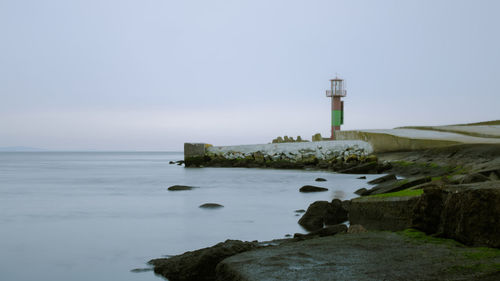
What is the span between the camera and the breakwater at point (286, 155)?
1637 centimetres

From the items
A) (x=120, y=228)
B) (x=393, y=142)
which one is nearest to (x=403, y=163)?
(x=393, y=142)

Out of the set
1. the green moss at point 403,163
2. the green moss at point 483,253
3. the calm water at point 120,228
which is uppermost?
the green moss at point 403,163

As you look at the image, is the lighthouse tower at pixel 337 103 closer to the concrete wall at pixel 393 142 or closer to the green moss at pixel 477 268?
the concrete wall at pixel 393 142

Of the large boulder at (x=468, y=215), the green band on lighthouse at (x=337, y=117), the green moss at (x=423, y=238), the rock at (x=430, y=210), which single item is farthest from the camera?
the green band on lighthouse at (x=337, y=117)

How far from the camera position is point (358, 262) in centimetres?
217

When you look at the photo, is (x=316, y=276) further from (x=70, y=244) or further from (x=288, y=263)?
(x=70, y=244)

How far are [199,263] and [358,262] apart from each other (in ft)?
3.23

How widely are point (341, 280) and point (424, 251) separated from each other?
2.46 ft

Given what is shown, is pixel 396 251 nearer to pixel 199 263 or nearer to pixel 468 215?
pixel 468 215

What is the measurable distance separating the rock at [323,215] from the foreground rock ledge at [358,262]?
1.67 metres

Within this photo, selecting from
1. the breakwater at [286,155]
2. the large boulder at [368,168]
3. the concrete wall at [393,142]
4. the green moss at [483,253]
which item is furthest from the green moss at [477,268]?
the breakwater at [286,155]

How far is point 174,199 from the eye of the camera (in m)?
7.62

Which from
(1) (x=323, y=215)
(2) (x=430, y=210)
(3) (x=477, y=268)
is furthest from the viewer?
(1) (x=323, y=215)

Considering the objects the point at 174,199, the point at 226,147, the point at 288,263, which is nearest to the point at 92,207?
the point at 174,199
